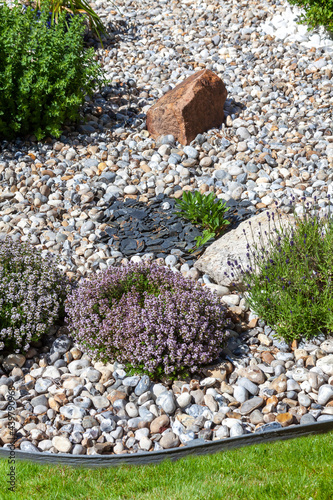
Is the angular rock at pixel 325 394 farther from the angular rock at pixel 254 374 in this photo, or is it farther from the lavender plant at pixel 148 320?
the lavender plant at pixel 148 320

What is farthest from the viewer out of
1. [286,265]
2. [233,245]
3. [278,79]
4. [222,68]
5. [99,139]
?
[222,68]

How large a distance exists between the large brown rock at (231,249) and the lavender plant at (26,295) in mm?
1209

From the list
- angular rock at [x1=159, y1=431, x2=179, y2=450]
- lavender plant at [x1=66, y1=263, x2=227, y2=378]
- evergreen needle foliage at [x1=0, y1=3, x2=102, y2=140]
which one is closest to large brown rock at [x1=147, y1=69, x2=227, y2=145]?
evergreen needle foliage at [x1=0, y1=3, x2=102, y2=140]

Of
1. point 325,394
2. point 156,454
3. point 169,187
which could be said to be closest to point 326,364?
point 325,394

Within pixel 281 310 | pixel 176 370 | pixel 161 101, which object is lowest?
pixel 176 370

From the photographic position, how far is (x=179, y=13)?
9.39 meters

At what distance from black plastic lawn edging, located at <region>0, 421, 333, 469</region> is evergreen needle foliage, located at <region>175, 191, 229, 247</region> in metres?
2.04

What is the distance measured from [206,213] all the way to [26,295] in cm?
182

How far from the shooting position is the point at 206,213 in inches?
191

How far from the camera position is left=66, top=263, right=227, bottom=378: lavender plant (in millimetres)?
3496

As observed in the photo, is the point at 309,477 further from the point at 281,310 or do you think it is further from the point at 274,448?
the point at 281,310

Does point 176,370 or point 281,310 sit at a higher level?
point 281,310

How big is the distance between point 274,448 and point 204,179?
A: 3.40 m

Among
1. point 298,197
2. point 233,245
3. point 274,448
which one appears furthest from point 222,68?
point 274,448
